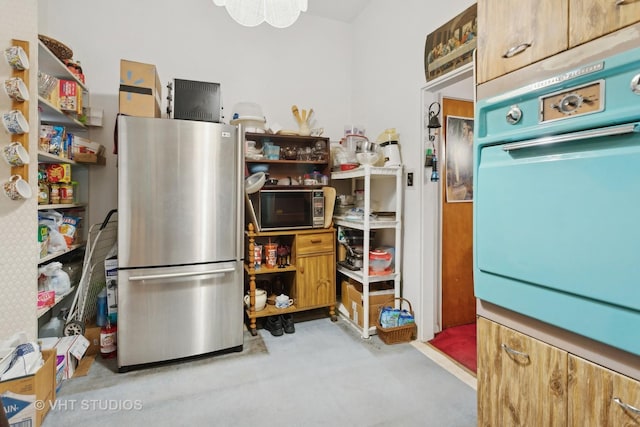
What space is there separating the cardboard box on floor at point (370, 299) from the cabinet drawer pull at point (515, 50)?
201cm

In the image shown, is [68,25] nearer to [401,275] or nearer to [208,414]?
[208,414]

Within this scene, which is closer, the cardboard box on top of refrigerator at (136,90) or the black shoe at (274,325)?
the cardboard box on top of refrigerator at (136,90)

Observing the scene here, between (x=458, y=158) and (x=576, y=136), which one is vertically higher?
Result: (x=458, y=158)

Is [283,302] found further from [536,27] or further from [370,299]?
[536,27]

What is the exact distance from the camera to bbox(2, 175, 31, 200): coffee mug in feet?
5.25

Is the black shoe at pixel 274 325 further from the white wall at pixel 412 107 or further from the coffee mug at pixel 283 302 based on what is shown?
the white wall at pixel 412 107

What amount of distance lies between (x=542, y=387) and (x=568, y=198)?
0.63 m

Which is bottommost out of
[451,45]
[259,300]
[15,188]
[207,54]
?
[259,300]

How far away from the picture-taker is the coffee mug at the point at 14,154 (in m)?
→ 1.58

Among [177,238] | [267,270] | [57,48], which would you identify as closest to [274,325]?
[267,270]

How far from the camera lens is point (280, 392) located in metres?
1.89

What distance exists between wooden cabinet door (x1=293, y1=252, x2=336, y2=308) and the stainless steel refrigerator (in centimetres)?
64

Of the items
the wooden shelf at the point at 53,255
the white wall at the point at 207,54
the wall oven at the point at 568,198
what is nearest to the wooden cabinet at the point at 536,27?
the wall oven at the point at 568,198

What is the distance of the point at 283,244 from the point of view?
10.1 feet
